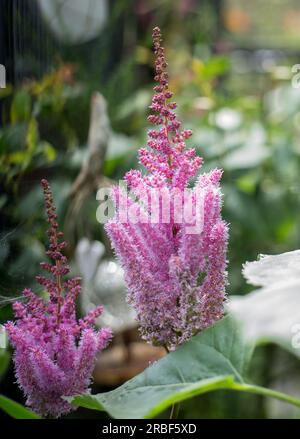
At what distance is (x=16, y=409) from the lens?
0.25 metres

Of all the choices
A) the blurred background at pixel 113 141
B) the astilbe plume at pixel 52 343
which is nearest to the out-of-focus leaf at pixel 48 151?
the blurred background at pixel 113 141

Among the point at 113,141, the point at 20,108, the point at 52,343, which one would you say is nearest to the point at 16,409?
the point at 52,343

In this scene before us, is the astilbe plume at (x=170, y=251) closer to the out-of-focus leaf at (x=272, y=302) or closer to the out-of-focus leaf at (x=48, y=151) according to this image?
the out-of-focus leaf at (x=272, y=302)

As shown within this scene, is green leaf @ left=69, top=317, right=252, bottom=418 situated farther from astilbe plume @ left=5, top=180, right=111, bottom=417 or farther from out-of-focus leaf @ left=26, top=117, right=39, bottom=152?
out-of-focus leaf @ left=26, top=117, right=39, bottom=152

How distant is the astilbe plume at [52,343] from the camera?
27cm

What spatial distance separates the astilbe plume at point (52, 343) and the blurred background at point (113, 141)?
0.04ft

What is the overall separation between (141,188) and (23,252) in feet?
0.30

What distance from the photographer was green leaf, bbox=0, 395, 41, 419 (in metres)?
0.25

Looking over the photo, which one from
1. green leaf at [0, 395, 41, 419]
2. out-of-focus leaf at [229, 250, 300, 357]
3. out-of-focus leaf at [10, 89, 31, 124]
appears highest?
out-of-focus leaf at [10, 89, 31, 124]

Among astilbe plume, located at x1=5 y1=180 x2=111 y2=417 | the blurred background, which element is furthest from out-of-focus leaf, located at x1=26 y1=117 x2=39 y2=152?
astilbe plume, located at x1=5 y1=180 x2=111 y2=417

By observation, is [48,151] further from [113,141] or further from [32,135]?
[113,141]

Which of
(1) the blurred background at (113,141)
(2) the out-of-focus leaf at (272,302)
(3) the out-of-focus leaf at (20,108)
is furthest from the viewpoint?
(3) the out-of-focus leaf at (20,108)

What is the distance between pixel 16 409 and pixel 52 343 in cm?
3

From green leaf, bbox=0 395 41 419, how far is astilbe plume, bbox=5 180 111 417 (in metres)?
0.02
